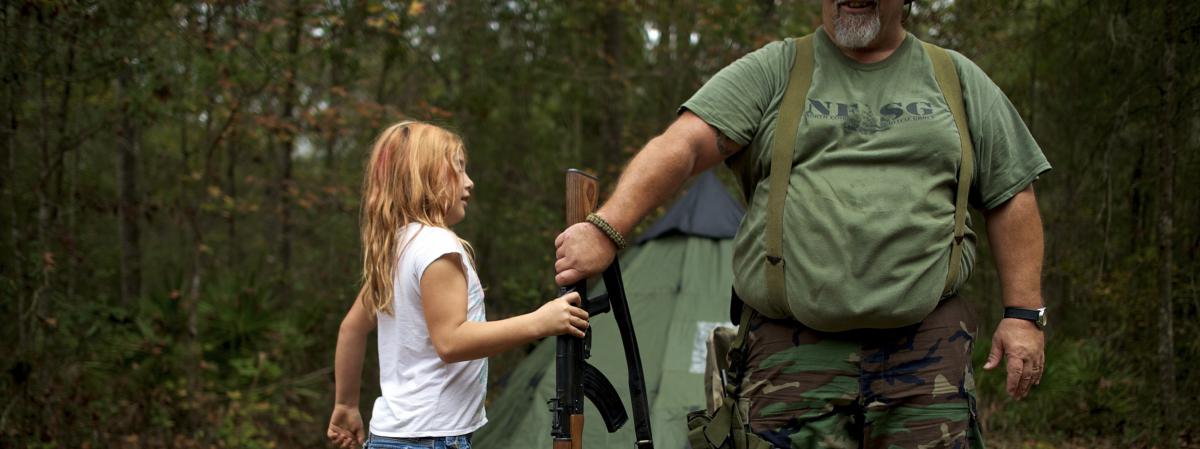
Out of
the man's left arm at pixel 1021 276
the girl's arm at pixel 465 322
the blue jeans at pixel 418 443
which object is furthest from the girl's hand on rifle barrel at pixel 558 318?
the man's left arm at pixel 1021 276

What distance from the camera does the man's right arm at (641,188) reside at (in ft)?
7.20

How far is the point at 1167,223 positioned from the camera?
Answer: 502 centimetres

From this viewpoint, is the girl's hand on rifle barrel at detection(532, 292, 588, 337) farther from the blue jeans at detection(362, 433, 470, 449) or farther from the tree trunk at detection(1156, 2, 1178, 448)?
the tree trunk at detection(1156, 2, 1178, 448)

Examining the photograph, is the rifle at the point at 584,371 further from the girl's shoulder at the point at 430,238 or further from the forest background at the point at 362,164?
the forest background at the point at 362,164

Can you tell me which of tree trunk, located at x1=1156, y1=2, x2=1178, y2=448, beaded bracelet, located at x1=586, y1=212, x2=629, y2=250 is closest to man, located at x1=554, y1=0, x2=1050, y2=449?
beaded bracelet, located at x1=586, y1=212, x2=629, y2=250

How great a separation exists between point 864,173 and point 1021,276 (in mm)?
479

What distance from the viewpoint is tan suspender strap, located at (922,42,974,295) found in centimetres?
218

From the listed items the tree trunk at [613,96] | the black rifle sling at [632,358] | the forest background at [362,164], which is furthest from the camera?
the tree trunk at [613,96]

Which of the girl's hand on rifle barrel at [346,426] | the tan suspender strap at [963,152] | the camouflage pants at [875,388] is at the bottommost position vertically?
the girl's hand on rifle barrel at [346,426]

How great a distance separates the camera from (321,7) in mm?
6641

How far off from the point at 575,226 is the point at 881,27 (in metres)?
0.82

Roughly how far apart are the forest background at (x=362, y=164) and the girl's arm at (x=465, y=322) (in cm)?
98

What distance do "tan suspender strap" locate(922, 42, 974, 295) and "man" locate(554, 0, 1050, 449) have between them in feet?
0.04

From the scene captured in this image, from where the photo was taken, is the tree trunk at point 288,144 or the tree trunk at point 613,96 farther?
the tree trunk at point 613,96
